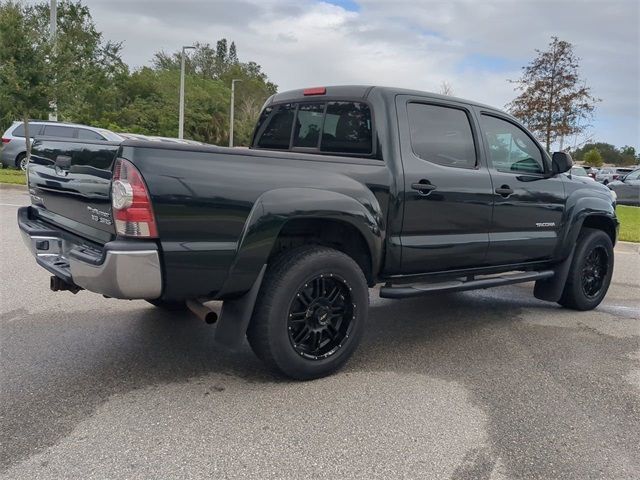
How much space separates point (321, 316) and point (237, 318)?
559mm

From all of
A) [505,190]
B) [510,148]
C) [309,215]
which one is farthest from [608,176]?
[309,215]

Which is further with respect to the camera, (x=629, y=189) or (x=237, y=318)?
(x=629, y=189)

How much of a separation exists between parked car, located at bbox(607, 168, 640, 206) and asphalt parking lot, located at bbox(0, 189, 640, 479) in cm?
1839

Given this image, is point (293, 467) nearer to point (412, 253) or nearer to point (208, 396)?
point (208, 396)

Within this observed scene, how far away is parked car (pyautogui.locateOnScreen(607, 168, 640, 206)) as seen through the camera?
2131 centimetres

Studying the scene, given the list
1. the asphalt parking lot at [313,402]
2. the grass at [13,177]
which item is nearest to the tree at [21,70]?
the grass at [13,177]

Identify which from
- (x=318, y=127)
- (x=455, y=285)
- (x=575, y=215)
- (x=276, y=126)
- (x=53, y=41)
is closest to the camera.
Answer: (x=455, y=285)

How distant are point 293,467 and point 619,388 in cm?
241

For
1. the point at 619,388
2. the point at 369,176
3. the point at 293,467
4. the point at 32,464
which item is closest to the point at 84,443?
the point at 32,464

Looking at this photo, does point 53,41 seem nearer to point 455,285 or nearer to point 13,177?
point 13,177

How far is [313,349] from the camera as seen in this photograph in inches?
145

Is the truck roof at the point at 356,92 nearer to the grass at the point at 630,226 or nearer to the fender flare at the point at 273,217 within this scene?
the fender flare at the point at 273,217

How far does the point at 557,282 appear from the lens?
5457 millimetres

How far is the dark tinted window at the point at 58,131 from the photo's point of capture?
1510cm
